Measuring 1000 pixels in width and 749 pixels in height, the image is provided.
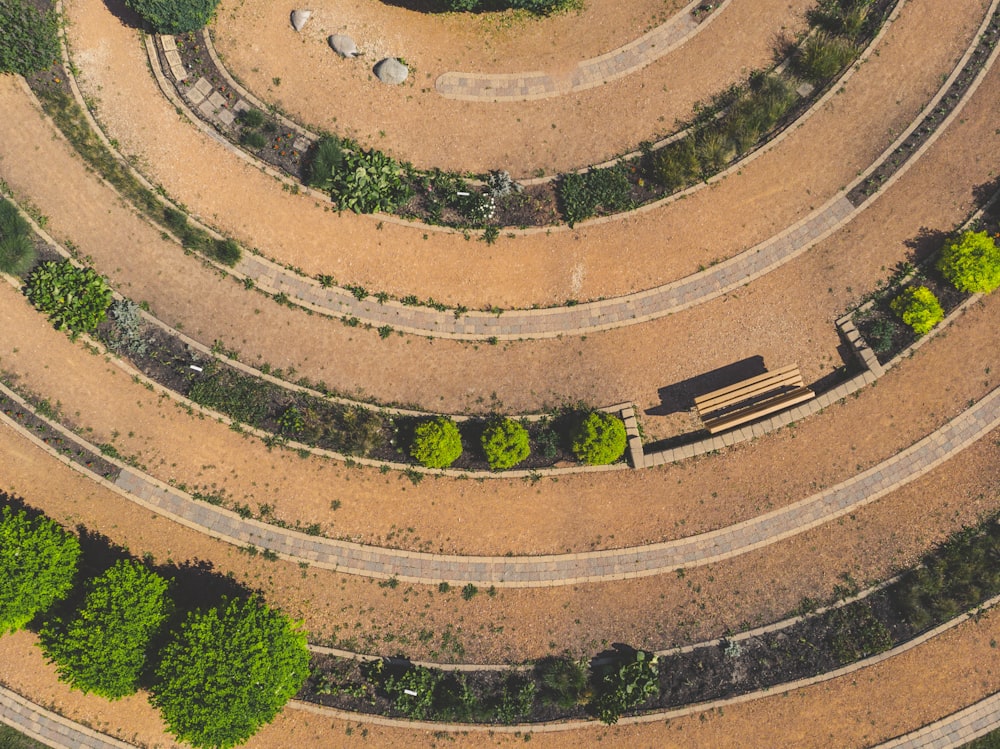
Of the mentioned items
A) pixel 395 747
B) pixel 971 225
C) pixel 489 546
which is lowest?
pixel 395 747

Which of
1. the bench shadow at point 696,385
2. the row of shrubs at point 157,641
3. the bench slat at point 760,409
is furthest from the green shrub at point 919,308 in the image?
the row of shrubs at point 157,641

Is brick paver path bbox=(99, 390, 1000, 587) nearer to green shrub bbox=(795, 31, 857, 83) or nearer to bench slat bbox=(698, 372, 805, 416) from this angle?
bench slat bbox=(698, 372, 805, 416)

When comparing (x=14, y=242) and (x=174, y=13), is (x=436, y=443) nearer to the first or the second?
(x=14, y=242)

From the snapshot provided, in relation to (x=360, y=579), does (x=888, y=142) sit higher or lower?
higher

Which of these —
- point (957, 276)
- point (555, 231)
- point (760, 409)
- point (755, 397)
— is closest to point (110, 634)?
point (555, 231)

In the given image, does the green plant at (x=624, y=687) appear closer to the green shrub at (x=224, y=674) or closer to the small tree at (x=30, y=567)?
the green shrub at (x=224, y=674)

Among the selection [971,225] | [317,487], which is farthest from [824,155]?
[317,487]

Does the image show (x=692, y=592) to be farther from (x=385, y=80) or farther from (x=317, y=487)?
(x=385, y=80)
